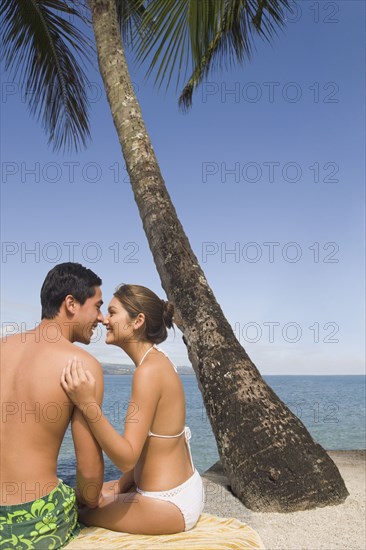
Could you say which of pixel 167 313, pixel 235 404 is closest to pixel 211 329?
pixel 235 404

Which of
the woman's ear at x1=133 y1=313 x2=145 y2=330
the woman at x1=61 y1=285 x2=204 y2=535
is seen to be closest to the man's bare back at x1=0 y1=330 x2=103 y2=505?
the woman at x1=61 y1=285 x2=204 y2=535

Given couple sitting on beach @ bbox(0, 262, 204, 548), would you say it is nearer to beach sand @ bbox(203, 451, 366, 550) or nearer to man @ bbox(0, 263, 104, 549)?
man @ bbox(0, 263, 104, 549)

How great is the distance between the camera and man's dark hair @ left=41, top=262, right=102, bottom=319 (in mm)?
3188

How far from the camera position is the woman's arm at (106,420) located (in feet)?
9.37

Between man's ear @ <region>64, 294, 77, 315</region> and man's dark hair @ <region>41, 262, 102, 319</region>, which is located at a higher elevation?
man's dark hair @ <region>41, 262, 102, 319</region>

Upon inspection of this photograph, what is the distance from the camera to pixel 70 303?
126 inches

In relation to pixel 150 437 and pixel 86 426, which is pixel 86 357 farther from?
pixel 150 437

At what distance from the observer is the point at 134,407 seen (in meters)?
3.21

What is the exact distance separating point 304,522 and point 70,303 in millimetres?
4212

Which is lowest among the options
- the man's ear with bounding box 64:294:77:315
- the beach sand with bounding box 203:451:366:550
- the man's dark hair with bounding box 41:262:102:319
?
the beach sand with bounding box 203:451:366:550

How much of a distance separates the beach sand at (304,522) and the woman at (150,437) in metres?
2.59

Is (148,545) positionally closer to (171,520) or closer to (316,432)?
(171,520)

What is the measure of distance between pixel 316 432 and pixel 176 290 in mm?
31270

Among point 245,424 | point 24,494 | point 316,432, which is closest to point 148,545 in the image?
point 24,494
